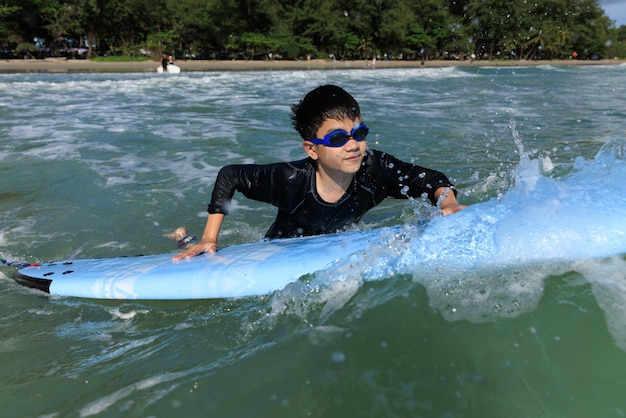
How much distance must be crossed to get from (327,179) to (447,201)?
0.71 m

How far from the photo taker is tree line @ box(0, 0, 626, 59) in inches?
1647

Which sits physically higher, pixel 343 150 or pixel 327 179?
pixel 343 150

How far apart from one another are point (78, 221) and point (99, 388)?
119 inches

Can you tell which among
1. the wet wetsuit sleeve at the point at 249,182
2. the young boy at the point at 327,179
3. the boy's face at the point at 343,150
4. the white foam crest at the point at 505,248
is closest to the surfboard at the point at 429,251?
the white foam crest at the point at 505,248

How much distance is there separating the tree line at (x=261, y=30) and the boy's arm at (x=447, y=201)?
3835cm

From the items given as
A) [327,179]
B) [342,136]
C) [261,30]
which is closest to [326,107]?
[342,136]

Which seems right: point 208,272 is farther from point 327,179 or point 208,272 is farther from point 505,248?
point 505,248

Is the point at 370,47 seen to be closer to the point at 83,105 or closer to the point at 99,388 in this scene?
the point at 83,105

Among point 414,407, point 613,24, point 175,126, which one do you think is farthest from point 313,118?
point 613,24

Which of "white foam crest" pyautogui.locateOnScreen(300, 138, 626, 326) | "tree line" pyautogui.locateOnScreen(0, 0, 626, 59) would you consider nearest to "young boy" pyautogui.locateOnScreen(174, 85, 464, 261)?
"white foam crest" pyautogui.locateOnScreen(300, 138, 626, 326)

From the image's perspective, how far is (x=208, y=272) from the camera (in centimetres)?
269

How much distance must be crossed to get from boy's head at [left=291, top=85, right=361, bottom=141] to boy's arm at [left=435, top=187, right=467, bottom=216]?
2.16 ft

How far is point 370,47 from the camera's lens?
55438mm

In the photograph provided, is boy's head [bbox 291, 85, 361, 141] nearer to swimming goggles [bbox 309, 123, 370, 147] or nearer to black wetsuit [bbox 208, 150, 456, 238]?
swimming goggles [bbox 309, 123, 370, 147]
